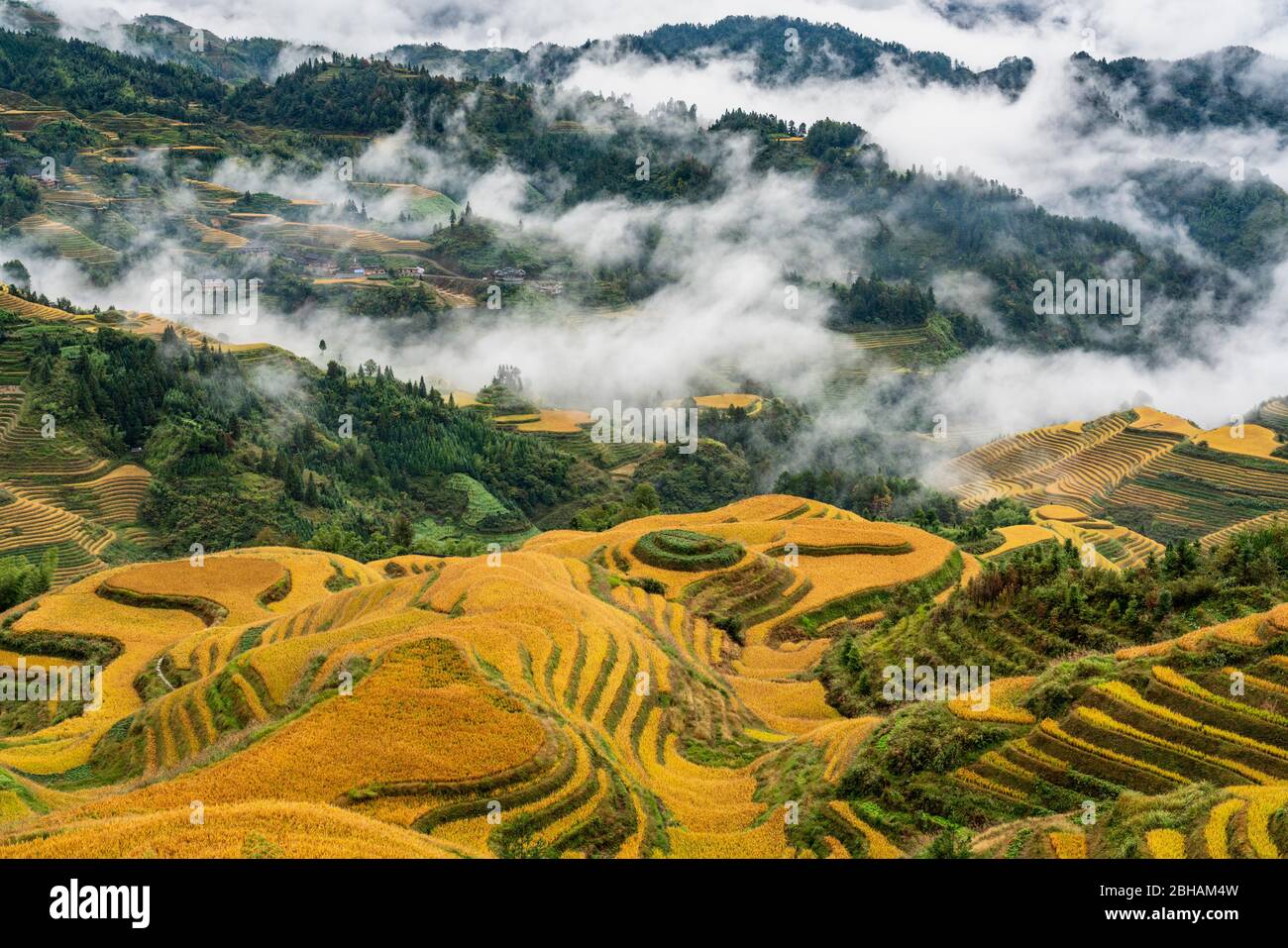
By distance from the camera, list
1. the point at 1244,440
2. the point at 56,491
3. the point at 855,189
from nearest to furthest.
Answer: the point at 56,491 < the point at 1244,440 < the point at 855,189

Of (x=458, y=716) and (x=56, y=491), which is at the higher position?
(x=458, y=716)

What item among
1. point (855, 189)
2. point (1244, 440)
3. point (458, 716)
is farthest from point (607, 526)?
point (855, 189)

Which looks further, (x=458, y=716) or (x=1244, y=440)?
(x=1244, y=440)

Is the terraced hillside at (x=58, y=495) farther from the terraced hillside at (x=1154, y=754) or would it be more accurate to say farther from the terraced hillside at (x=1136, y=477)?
the terraced hillside at (x=1136, y=477)

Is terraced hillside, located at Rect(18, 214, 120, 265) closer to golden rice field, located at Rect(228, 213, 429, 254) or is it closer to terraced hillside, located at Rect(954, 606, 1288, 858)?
golden rice field, located at Rect(228, 213, 429, 254)

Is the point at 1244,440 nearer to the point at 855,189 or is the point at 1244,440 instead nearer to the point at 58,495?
the point at 855,189

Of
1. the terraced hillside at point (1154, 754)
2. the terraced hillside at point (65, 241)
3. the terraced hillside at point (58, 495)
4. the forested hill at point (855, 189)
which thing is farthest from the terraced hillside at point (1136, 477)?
the terraced hillside at point (65, 241)

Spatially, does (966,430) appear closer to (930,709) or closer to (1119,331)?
(1119,331)
